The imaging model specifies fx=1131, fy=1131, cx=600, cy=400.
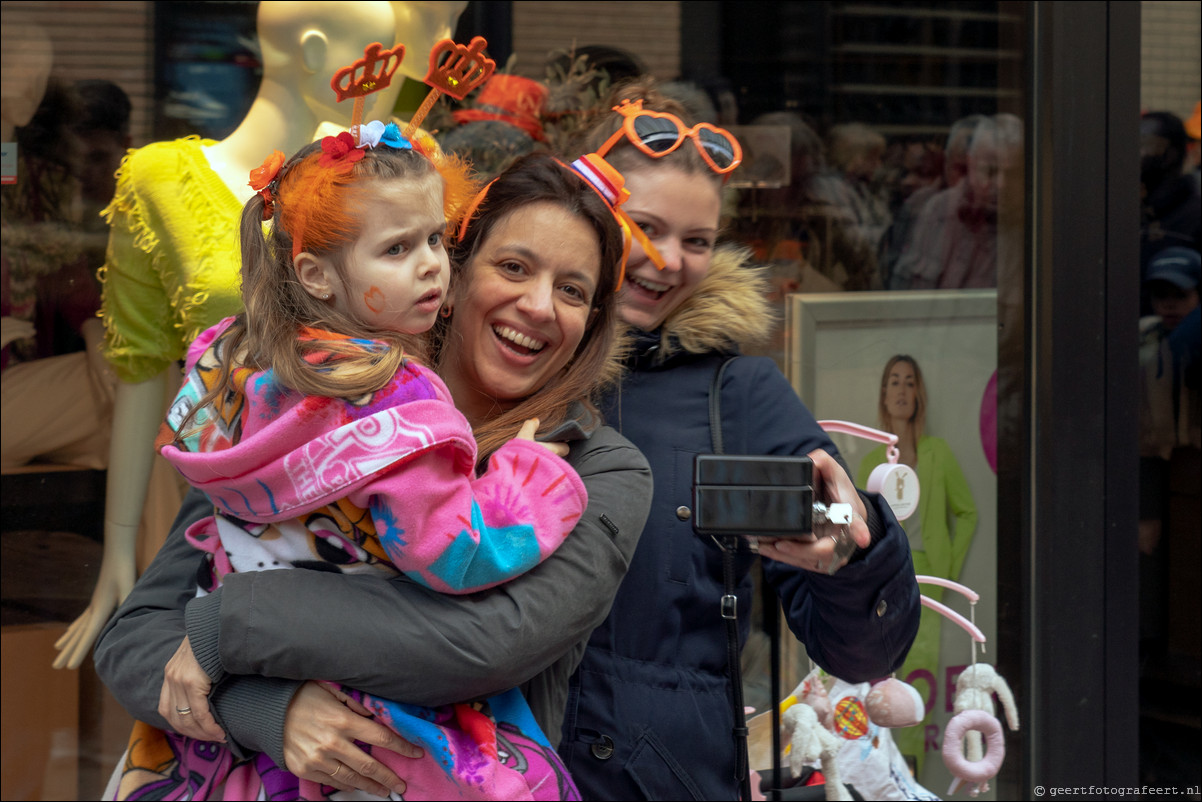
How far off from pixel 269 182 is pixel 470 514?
1.63 feet

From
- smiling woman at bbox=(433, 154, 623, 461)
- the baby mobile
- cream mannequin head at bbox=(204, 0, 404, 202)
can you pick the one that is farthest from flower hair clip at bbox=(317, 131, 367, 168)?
the baby mobile

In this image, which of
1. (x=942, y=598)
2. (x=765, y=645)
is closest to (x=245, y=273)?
(x=765, y=645)

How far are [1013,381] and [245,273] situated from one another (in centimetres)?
218

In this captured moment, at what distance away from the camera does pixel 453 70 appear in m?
1.49

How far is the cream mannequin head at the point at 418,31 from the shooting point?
2.42 m

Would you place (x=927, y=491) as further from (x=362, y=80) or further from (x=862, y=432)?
(x=362, y=80)

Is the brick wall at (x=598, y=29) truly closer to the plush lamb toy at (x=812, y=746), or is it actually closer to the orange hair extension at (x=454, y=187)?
the orange hair extension at (x=454, y=187)

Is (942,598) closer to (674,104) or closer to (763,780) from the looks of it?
(763,780)

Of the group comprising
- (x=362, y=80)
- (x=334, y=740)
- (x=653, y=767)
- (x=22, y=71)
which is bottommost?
(x=653, y=767)

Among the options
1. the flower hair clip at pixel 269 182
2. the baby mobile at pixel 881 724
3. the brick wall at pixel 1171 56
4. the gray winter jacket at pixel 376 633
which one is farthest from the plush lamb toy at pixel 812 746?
the brick wall at pixel 1171 56

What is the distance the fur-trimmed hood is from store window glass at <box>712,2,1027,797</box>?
3.40 feet

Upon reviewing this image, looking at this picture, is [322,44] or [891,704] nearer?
[322,44]

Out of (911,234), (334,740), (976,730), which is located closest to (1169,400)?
(911,234)

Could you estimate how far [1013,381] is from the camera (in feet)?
9.66
